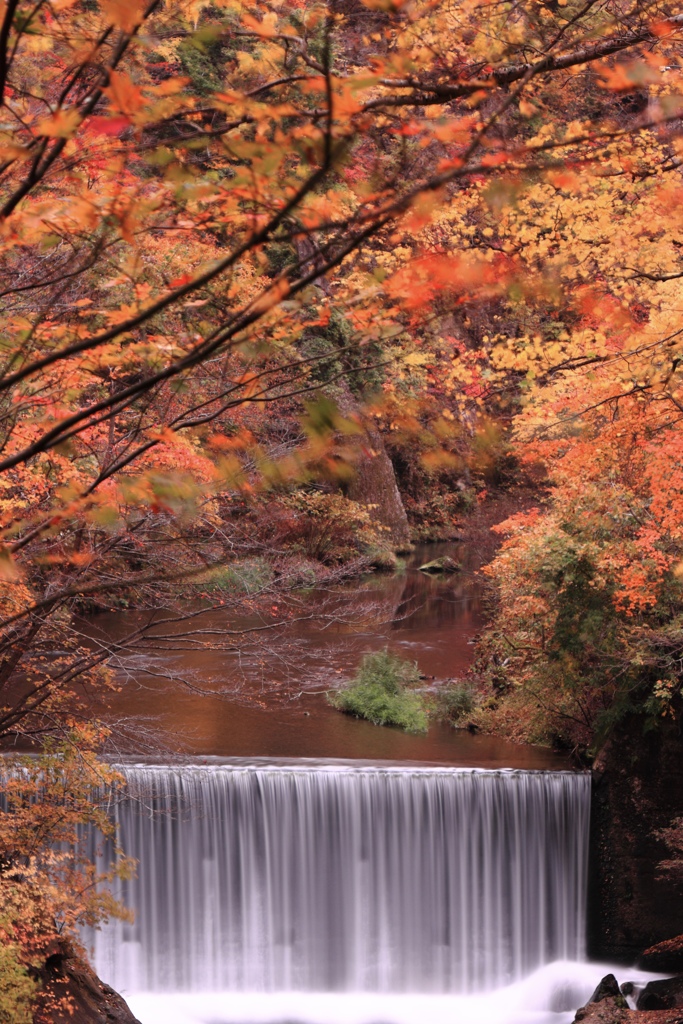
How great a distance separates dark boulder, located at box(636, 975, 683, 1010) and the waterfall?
132cm

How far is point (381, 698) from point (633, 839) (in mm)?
3364

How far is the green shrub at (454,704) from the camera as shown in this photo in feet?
39.3

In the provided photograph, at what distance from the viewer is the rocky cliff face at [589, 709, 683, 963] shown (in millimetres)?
9523

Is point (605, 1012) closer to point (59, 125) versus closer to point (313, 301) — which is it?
point (313, 301)

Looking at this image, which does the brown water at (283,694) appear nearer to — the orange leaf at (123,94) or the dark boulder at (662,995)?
the dark boulder at (662,995)

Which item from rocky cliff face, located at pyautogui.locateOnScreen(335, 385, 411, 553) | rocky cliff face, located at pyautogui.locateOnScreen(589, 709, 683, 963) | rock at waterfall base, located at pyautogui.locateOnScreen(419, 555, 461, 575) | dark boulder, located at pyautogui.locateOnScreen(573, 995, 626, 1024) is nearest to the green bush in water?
rocky cliff face, located at pyautogui.locateOnScreen(589, 709, 683, 963)

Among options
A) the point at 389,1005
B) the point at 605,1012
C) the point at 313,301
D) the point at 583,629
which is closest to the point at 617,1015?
the point at 605,1012

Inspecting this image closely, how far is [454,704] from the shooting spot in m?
12.0

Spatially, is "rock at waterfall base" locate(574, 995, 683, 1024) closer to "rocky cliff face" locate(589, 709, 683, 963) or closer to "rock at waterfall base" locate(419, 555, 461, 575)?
"rocky cliff face" locate(589, 709, 683, 963)

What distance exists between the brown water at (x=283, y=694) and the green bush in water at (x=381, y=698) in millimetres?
165

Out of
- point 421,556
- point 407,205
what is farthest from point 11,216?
point 421,556

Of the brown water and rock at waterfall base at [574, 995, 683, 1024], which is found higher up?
the brown water

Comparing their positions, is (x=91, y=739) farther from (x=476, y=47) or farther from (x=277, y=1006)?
(x=476, y=47)

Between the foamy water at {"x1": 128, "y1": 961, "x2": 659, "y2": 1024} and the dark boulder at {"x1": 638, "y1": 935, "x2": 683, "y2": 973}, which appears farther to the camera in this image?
the dark boulder at {"x1": 638, "y1": 935, "x2": 683, "y2": 973}
